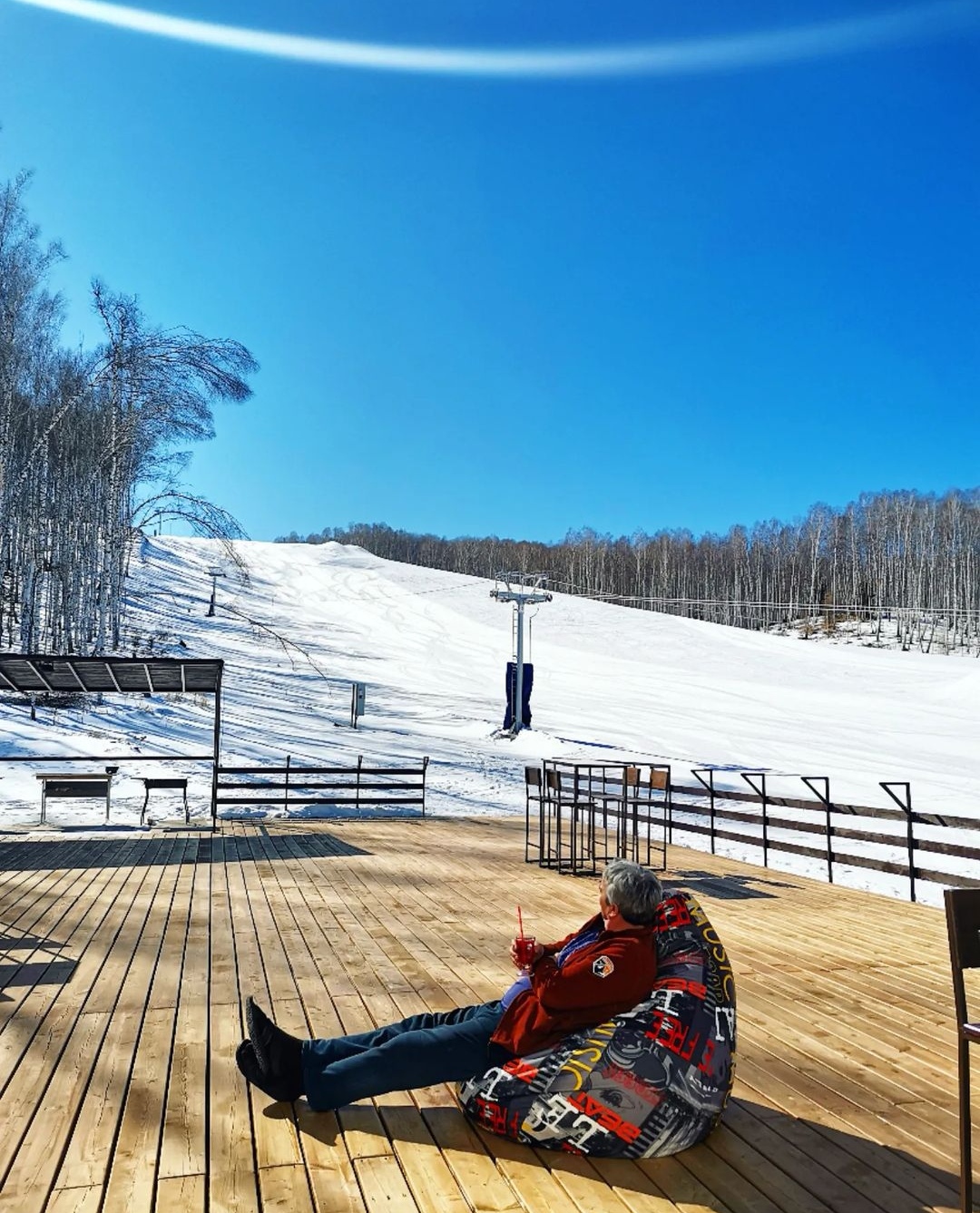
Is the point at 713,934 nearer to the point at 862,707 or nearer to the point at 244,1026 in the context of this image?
the point at 244,1026

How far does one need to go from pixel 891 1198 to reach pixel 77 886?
21.9ft

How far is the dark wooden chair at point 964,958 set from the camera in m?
2.19

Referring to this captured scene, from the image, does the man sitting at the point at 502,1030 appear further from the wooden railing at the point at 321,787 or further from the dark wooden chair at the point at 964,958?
the wooden railing at the point at 321,787

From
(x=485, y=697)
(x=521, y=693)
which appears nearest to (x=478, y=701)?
(x=485, y=697)

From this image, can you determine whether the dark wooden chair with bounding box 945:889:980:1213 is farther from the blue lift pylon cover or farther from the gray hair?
the blue lift pylon cover

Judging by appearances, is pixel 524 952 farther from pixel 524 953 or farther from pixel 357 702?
pixel 357 702

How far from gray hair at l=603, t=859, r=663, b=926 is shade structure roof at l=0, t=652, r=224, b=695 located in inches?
293

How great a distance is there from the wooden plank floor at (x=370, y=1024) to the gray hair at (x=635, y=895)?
77cm

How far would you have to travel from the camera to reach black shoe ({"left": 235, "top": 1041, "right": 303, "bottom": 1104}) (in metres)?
3.06

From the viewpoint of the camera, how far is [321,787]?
519 inches

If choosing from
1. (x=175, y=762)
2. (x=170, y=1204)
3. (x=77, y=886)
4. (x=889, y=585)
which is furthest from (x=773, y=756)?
(x=889, y=585)

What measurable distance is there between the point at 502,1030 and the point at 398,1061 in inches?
14.3

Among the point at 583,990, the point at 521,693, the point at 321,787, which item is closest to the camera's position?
the point at 583,990

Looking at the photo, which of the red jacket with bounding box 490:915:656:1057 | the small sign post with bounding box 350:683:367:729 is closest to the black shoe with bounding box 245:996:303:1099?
the red jacket with bounding box 490:915:656:1057
